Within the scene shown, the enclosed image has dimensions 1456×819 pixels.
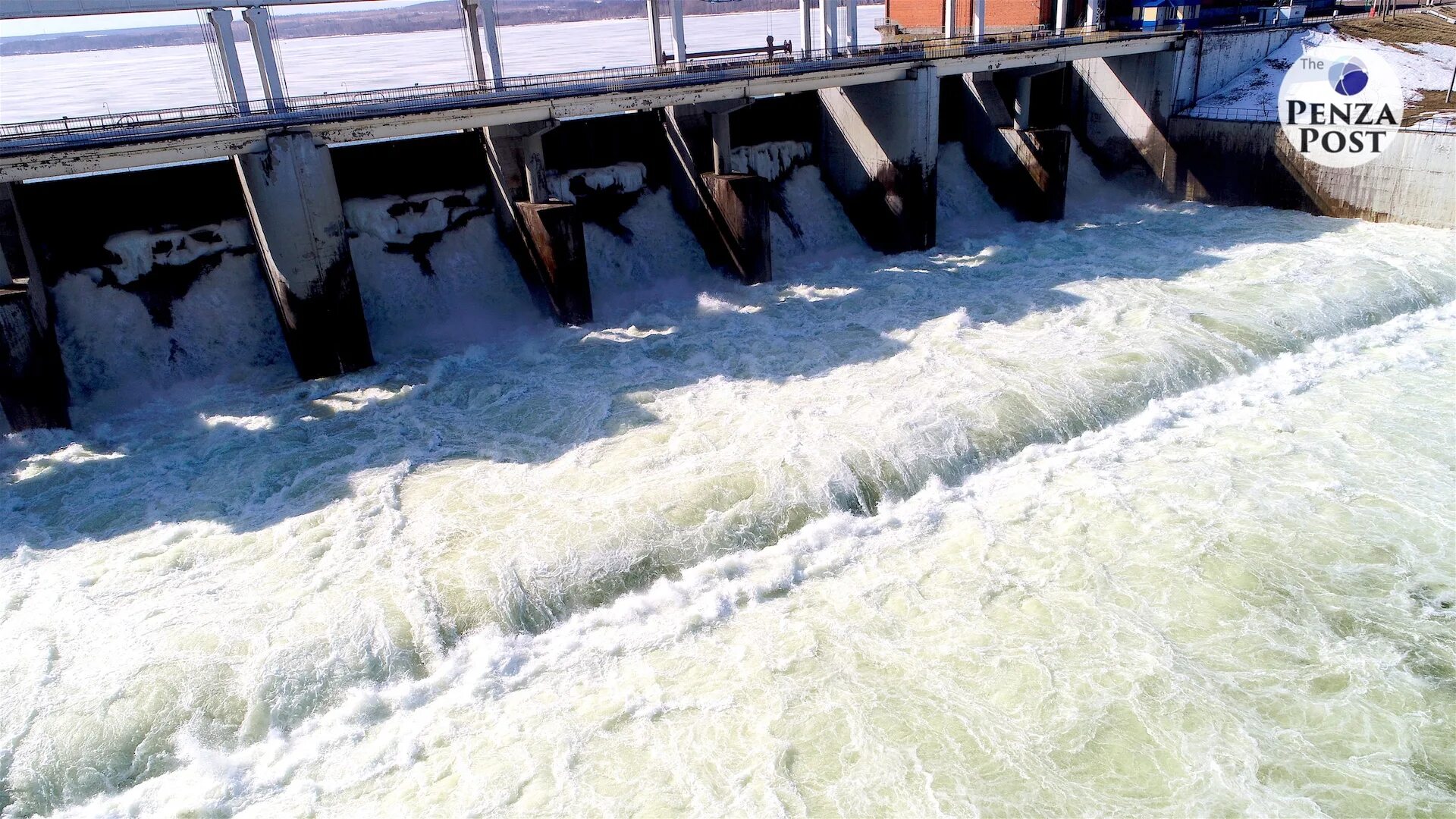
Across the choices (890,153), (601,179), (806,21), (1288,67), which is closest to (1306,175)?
(1288,67)

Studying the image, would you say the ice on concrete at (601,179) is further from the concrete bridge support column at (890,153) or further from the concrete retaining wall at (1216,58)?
the concrete retaining wall at (1216,58)

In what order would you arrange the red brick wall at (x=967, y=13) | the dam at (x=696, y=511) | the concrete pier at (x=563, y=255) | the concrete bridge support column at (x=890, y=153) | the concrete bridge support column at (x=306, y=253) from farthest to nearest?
the red brick wall at (x=967, y=13) → the concrete bridge support column at (x=890, y=153) → the concrete pier at (x=563, y=255) → the concrete bridge support column at (x=306, y=253) → the dam at (x=696, y=511)

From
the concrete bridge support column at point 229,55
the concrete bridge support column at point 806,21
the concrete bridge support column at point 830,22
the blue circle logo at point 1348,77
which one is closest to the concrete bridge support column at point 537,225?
the concrete bridge support column at point 229,55

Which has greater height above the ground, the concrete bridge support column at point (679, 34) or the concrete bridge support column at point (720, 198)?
the concrete bridge support column at point (679, 34)

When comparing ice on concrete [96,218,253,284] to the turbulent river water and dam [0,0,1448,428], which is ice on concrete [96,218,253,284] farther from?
the turbulent river water

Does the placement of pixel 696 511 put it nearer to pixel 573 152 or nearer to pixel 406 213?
pixel 406 213

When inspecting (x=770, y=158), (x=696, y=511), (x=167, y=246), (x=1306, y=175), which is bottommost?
(x=696, y=511)
